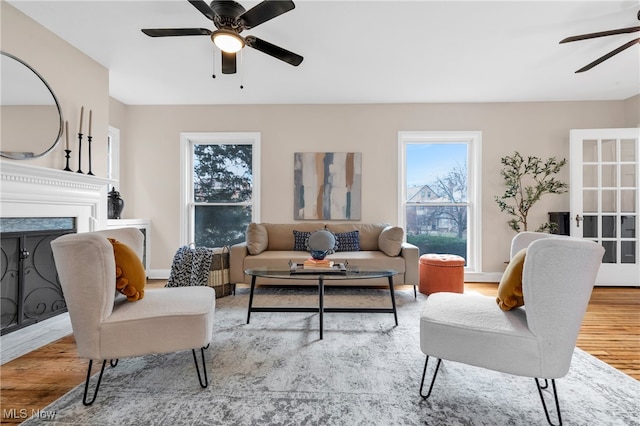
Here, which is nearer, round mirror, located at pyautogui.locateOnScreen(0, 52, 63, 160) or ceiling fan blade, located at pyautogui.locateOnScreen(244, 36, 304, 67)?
ceiling fan blade, located at pyautogui.locateOnScreen(244, 36, 304, 67)

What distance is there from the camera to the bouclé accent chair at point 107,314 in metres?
1.53

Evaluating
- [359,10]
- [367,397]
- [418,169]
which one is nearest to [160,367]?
[367,397]

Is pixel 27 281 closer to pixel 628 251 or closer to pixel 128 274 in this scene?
pixel 128 274

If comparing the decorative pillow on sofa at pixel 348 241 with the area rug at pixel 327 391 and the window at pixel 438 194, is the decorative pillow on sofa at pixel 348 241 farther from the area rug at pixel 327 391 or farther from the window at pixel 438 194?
the area rug at pixel 327 391

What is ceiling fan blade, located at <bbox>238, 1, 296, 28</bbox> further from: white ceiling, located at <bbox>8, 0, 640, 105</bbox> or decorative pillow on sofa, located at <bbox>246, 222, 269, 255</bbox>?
decorative pillow on sofa, located at <bbox>246, 222, 269, 255</bbox>

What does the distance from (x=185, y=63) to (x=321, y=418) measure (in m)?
3.45

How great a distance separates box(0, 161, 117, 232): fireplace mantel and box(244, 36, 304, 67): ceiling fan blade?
6.21 ft

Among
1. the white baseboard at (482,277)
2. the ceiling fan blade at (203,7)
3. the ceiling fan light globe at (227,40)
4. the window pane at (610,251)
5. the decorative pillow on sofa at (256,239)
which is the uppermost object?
the ceiling fan blade at (203,7)

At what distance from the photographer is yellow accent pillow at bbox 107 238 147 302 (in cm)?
170

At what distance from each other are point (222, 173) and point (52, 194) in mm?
2280

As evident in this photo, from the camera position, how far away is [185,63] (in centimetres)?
330

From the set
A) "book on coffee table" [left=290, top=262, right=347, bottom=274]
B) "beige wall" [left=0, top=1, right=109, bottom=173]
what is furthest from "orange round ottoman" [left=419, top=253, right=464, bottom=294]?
"beige wall" [left=0, top=1, right=109, bottom=173]

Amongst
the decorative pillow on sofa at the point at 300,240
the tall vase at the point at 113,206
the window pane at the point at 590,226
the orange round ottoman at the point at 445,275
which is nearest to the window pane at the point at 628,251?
the window pane at the point at 590,226

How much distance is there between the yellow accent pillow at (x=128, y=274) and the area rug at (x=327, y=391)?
52 centimetres
